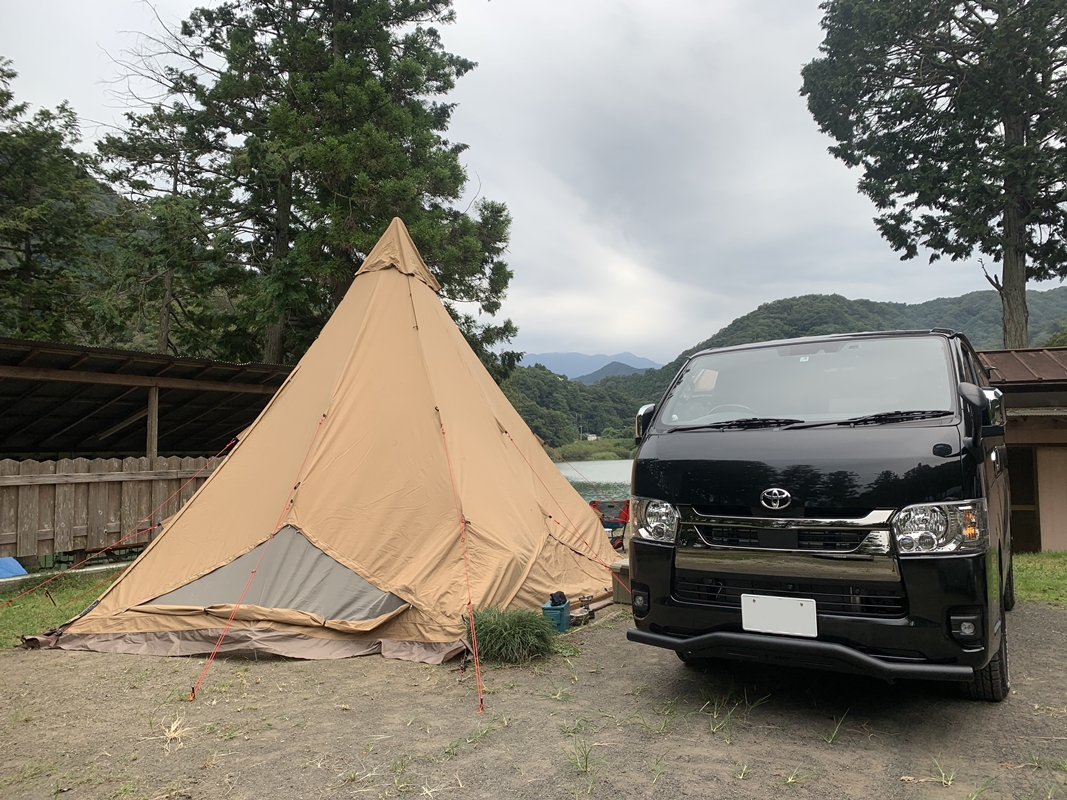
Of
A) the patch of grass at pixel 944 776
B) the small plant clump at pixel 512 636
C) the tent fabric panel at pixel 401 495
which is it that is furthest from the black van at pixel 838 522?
the tent fabric panel at pixel 401 495

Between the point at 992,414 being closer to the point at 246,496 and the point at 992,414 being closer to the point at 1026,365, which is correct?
the point at 246,496

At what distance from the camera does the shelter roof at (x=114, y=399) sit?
8234mm

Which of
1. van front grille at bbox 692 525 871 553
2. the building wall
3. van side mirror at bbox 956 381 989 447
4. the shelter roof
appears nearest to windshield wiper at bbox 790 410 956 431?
van side mirror at bbox 956 381 989 447

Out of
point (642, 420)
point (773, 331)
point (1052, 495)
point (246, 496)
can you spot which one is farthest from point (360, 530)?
point (773, 331)

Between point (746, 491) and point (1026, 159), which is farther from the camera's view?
point (1026, 159)

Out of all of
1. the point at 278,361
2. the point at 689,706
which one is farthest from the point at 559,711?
the point at 278,361

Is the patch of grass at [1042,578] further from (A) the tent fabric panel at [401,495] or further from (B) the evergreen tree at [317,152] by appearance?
(B) the evergreen tree at [317,152]

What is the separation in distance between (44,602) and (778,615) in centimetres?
720

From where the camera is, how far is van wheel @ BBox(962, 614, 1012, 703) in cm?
330

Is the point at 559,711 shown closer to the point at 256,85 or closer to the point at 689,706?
the point at 689,706

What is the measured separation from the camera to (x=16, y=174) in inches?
664

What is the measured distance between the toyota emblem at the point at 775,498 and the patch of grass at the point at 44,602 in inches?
221

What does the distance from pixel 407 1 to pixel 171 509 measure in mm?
12908

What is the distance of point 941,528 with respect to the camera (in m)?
2.81
